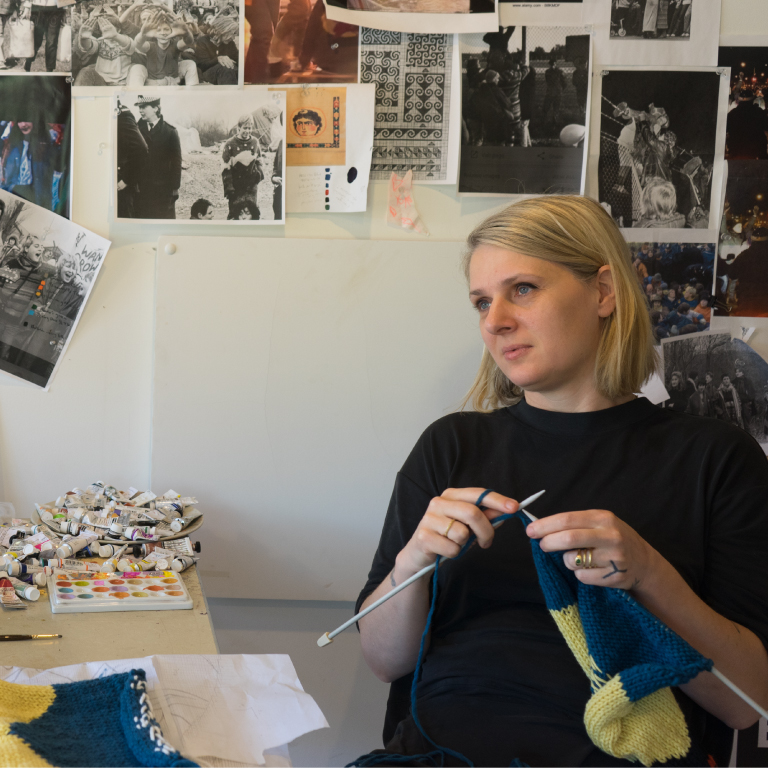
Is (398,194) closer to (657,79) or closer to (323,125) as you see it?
(323,125)

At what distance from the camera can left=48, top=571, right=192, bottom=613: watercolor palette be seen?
2.97ft

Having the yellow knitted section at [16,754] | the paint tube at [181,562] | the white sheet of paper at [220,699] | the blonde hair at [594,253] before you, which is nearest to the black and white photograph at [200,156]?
the blonde hair at [594,253]

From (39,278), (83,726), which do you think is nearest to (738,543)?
(83,726)

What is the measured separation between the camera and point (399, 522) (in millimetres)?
971

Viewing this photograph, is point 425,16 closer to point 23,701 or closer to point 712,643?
point 712,643

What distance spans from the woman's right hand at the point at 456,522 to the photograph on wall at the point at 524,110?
753 millimetres

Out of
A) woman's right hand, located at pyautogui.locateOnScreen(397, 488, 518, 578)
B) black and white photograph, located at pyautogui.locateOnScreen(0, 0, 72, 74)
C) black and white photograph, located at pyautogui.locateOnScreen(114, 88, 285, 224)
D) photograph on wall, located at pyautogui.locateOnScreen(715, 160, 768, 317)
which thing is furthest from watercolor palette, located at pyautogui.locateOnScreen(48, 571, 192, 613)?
photograph on wall, located at pyautogui.locateOnScreen(715, 160, 768, 317)

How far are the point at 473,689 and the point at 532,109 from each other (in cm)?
98

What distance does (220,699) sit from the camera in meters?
0.71

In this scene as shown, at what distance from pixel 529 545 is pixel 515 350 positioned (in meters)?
0.24

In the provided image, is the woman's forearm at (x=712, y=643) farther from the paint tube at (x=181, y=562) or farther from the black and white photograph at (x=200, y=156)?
the black and white photograph at (x=200, y=156)

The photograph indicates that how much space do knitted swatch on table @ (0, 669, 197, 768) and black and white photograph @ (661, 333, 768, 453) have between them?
1.07 metres

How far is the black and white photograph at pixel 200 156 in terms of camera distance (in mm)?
1346

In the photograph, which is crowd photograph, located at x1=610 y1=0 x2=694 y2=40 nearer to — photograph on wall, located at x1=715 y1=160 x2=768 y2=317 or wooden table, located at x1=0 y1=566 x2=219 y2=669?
photograph on wall, located at x1=715 y1=160 x2=768 y2=317
